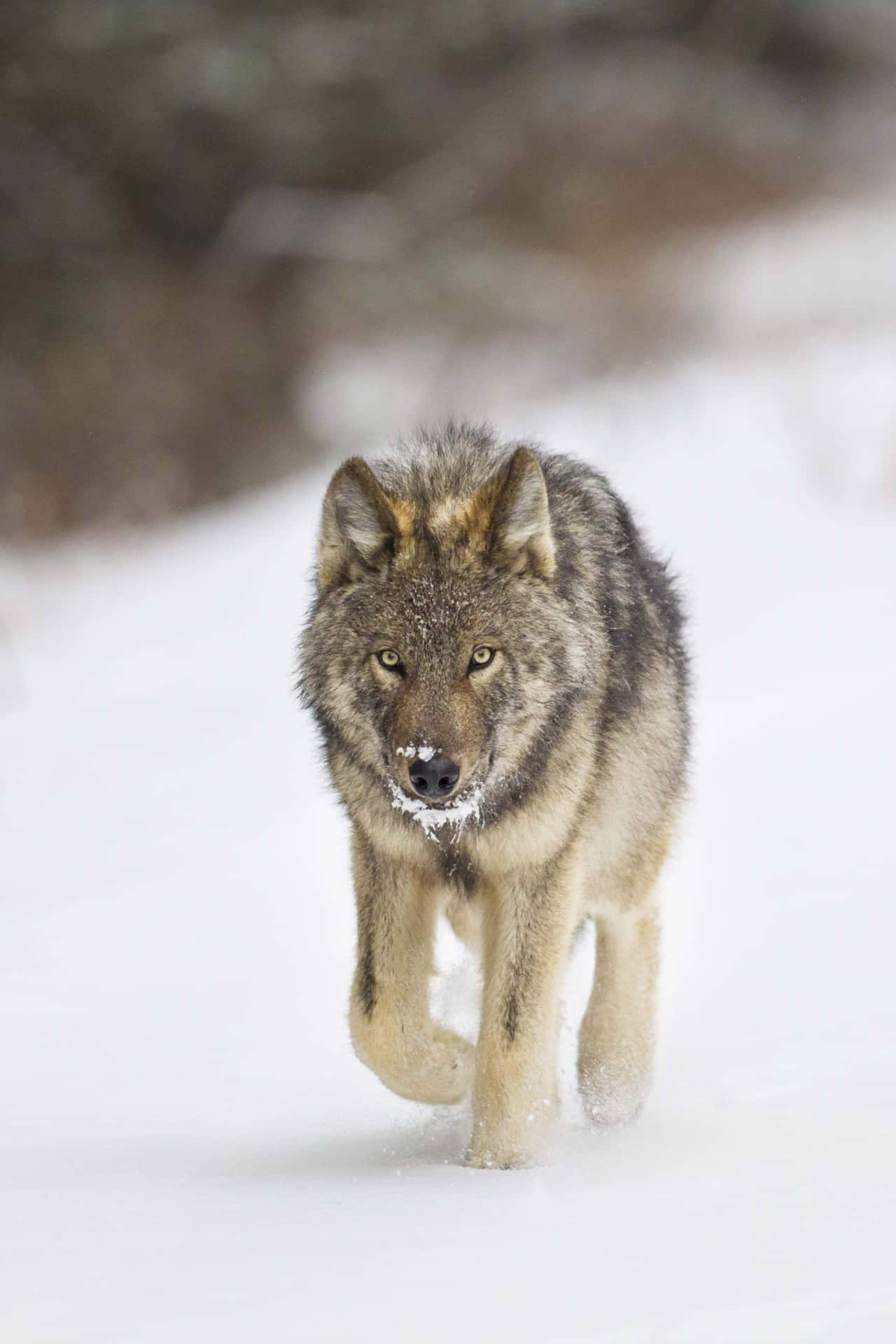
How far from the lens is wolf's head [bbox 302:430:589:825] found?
13.0 ft

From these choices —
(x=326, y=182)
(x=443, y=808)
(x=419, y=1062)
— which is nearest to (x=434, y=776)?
(x=443, y=808)

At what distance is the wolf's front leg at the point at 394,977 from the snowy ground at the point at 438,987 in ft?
0.75

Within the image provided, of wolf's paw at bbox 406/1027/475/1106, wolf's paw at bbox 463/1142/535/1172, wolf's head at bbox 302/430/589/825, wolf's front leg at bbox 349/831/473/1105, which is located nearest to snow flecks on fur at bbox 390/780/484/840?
wolf's head at bbox 302/430/589/825

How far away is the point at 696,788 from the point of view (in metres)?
8.52

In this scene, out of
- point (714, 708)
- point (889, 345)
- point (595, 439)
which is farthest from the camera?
point (889, 345)

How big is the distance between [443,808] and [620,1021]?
1404 mm

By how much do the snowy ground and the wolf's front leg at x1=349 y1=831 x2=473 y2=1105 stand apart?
0.23 m

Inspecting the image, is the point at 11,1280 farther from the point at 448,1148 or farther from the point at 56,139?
the point at 56,139

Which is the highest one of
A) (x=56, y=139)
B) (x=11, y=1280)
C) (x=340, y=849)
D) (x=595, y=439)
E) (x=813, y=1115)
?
(x=56, y=139)

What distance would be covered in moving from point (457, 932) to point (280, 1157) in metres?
0.77

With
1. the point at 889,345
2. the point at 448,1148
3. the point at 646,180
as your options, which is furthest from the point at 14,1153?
the point at 646,180

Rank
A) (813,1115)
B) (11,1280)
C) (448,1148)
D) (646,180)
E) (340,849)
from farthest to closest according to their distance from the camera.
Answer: (646,180), (340,849), (448,1148), (813,1115), (11,1280)

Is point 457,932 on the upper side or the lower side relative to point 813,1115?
upper

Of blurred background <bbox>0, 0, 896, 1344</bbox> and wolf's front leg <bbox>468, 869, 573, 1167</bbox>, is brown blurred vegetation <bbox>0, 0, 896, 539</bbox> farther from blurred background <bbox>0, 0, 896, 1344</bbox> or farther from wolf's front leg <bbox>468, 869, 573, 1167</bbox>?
wolf's front leg <bbox>468, 869, 573, 1167</bbox>
